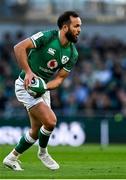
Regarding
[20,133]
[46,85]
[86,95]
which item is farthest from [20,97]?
[86,95]

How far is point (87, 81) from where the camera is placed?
90.4 ft

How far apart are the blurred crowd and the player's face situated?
1203cm

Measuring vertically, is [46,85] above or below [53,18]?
above

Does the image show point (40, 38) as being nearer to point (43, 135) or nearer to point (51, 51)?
point (51, 51)

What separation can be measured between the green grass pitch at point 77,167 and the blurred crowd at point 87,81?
6637 millimetres

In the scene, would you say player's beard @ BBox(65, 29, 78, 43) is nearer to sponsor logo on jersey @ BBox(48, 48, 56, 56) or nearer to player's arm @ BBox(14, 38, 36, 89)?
sponsor logo on jersey @ BBox(48, 48, 56, 56)

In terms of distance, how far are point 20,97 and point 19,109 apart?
12.4m

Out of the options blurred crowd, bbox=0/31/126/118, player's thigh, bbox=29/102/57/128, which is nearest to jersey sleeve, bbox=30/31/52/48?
player's thigh, bbox=29/102/57/128

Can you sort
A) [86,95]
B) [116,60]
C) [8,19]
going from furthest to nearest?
[8,19] → [116,60] → [86,95]

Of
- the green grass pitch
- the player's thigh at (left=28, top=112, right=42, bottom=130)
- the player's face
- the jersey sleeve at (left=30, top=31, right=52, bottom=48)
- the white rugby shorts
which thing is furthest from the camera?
the player's thigh at (left=28, top=112, right=42, bottom=130)

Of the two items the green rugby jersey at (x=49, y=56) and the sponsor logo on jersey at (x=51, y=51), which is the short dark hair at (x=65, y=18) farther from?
the sponsor logo on jersey at (x=51, y=51)

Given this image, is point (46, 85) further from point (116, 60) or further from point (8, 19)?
point (8, 19)

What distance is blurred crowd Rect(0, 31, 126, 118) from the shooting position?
2630 centimetres

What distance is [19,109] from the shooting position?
26219mm
